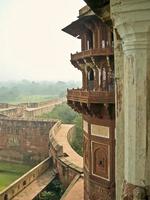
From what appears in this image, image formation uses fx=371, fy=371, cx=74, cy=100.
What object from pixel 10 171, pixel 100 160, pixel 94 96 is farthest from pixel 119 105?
pixel 10 171

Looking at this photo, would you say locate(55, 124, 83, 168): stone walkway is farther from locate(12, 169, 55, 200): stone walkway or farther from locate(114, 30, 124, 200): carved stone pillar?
locate(114, 30, 124, 200): carved stone pillar

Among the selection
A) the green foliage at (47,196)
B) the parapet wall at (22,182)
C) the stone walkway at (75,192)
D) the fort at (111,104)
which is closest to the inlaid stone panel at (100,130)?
the fort at (111,104)

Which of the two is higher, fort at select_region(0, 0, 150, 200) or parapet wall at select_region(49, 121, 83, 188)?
fort at select_region(0, 0, 150, 200)

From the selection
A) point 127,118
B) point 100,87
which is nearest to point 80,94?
point 100,87

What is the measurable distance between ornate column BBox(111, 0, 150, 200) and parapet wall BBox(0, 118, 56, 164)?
30217mm

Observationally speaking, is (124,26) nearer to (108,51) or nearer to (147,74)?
(147,74)

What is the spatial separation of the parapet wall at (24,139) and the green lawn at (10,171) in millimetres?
1117

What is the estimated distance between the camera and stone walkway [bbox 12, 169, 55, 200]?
20.7 meters

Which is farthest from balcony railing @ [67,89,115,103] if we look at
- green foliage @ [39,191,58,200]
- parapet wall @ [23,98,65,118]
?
parapet wall @ [23,98,65,118]

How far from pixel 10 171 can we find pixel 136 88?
28.8m

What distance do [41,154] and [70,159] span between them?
33.8 feet

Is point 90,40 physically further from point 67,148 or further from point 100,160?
point 67,148

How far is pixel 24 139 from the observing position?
3616 cm

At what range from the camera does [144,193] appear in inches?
169
